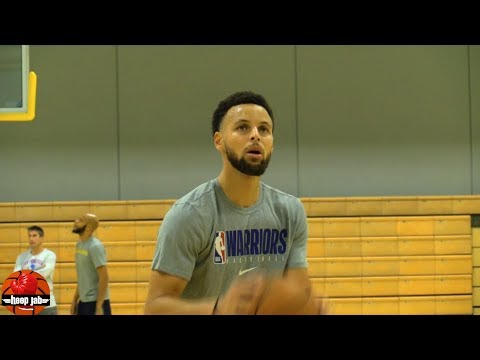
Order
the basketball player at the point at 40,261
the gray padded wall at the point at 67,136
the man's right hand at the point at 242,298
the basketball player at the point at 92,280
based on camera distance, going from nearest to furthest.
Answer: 1. the man's right hand at the point at 242,298
2. the basketball player at the point at 92,280
3. the basketball player at the point at 40,261
4. the gray padded wall at the point at 67,136

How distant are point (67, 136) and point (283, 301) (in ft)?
22.0

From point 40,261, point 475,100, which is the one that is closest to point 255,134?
point 40,261

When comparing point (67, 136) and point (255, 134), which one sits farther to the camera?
point (67, 136)

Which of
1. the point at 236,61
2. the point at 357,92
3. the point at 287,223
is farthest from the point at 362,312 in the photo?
the point at 287,223

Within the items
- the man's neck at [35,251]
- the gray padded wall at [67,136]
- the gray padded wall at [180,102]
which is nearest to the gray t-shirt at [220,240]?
the man's neck at [35,251]

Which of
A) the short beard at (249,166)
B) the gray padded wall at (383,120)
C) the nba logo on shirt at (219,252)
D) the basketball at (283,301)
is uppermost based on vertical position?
the gray padded wall at (383,120)

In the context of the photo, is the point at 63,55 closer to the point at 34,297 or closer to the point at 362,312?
the point at 34,297

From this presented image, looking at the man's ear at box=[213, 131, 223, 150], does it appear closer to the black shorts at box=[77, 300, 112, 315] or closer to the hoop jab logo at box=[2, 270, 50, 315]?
the black shorts at box=[77, 300, 112, 315]

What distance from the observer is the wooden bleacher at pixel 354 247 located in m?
8.01

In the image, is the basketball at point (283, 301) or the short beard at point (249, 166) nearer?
the basketball at point (283, 301)

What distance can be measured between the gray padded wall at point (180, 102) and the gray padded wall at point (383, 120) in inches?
13.6

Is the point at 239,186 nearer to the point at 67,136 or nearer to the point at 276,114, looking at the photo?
the point at 276,114

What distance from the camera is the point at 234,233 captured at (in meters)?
2.25

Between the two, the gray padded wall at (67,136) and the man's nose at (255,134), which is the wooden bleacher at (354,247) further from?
the man's nose at (255,134)
